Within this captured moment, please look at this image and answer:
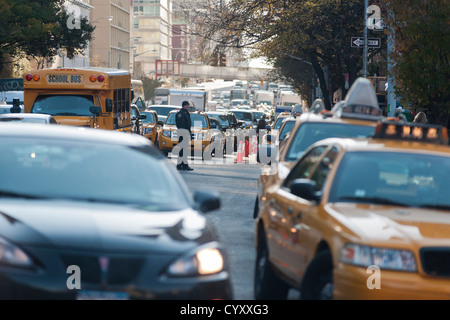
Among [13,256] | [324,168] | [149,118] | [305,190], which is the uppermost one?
[324,168]

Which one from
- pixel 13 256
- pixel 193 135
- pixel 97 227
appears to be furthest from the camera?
pixel 193 135

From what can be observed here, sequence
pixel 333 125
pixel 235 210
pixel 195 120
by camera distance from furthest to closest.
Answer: pixel 195 120
pixel 235 210
pixel 333 125

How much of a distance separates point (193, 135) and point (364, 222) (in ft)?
85.7

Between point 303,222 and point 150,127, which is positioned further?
point 150,127

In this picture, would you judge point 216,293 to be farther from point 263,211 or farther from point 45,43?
point 45,43

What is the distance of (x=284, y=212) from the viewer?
25.5ft

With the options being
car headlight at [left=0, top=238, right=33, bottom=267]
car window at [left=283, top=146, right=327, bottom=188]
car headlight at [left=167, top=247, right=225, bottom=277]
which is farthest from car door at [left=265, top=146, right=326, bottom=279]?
car headlight at [left=0, top=238, right=33, bottom=267]

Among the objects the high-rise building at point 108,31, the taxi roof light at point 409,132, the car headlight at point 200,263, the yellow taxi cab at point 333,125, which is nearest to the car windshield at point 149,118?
the yellow taxi cab at point 333,125

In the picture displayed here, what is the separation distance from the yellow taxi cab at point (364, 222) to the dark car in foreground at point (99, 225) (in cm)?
73

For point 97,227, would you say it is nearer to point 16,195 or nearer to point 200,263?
point 200,263

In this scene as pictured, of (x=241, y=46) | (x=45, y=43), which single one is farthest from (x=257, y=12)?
(x=45, y=43)

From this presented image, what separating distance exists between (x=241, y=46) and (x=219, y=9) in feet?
5.65

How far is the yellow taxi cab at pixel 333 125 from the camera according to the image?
1094cm

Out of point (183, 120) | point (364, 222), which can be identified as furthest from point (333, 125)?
point (183, 120)
